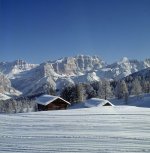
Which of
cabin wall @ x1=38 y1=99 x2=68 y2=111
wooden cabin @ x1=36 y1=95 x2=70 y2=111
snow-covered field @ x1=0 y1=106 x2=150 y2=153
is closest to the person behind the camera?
snow-covered field @ x1=0 y1=106 x2=150 y2=153

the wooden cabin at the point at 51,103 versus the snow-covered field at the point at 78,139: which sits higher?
the wooden cabin at the point at 51,103

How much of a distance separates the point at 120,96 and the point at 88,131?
121811 mm

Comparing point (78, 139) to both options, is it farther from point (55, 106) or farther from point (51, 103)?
point (55, 106)

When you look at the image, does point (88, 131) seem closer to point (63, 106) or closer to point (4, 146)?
point (4, 146)

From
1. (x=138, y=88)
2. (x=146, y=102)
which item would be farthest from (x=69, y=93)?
(x=138, y=88)

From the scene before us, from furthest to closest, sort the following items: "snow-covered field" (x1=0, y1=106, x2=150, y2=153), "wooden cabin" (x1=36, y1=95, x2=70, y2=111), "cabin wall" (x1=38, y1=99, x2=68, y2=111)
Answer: "cabin wall" (x1=38, y1=99, x2=68, y2=111) < "wooden cabin" (x1=36, y1=95, x2=70, y2=111) < "snow-covered field" (x1=0, y1=106, x2=150, y2=153)

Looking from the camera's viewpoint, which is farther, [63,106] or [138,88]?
[138,88]

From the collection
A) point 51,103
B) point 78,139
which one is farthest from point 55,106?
point 78,139

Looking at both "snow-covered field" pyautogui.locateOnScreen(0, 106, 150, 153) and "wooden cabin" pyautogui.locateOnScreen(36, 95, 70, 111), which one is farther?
"wooden cabin" pyautogui.locateOnScreen(36, 95, 70, 111)

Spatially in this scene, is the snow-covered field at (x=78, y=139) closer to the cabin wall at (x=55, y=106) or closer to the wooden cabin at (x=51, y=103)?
the wooden cabin at (x=51, y=103)

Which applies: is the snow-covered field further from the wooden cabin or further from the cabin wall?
the cabin wall

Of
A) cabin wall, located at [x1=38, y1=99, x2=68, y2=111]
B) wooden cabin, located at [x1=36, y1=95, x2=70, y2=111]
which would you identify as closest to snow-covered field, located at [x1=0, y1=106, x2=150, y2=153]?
wooden cabin, located at [x1=36, y1=95, x2=70, y2=111]

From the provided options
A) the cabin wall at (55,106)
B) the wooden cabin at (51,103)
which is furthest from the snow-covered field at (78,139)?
the cabin wall at (55,106)

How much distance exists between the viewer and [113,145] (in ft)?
62.1
